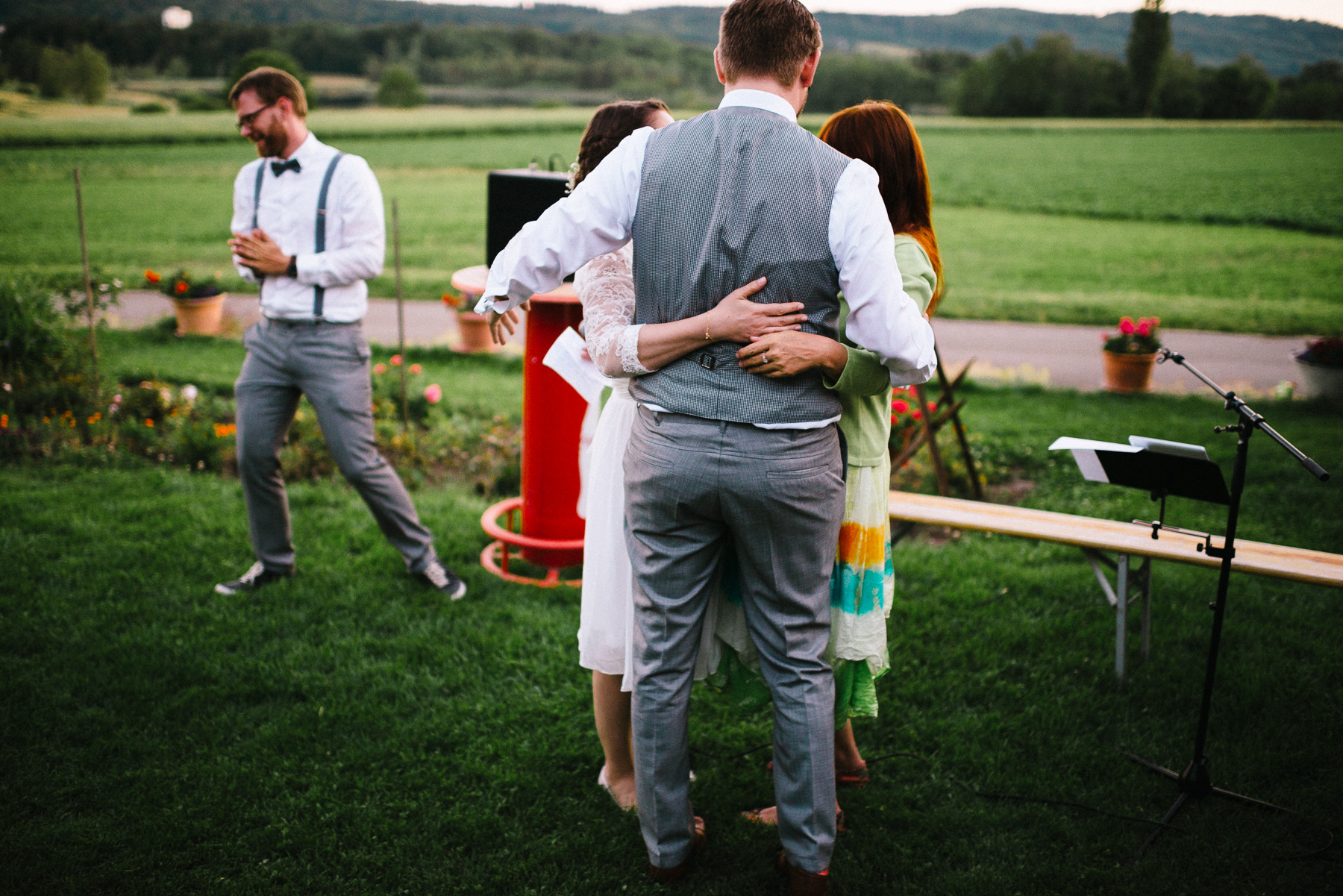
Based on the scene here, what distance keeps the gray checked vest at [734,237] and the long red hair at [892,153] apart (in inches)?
16.0

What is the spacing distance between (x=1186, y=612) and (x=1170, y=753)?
3.72 ft

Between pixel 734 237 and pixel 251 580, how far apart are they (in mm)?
3056

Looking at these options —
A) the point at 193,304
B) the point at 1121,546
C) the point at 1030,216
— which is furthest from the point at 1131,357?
the point at 1030,216

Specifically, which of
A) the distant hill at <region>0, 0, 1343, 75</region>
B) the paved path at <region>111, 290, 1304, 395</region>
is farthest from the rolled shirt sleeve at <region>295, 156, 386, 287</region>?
the distant hill at <region>0, 0, 1343, 75</region>

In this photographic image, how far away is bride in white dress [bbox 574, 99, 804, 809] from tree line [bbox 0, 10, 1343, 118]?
11.8 meters

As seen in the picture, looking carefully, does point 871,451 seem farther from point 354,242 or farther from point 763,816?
point 354,242

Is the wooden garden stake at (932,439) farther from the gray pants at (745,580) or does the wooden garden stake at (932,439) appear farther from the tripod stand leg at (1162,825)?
the gray pants at (745,580)

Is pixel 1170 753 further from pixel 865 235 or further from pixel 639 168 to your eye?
pixel 639 168

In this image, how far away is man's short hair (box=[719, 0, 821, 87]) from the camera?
191 centimetres

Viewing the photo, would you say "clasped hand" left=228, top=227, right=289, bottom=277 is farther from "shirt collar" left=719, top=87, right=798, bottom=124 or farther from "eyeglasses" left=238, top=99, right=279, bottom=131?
"shirt collar" left=719, top=87, right=798, bottom=124

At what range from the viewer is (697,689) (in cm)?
336

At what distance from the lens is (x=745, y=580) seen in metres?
2.12

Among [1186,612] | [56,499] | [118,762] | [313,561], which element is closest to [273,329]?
[313,561]

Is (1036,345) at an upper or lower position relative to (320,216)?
lower
